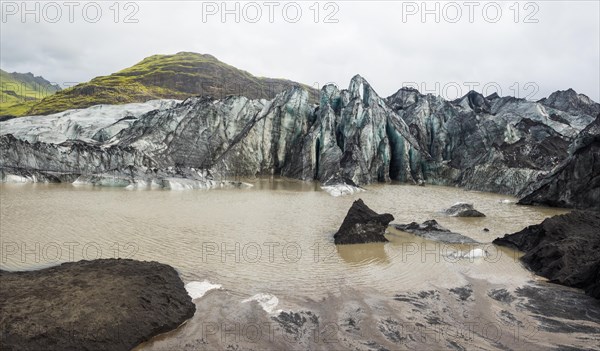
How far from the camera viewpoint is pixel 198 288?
896 cm

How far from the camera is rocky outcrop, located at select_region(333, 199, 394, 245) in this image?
46.9 feet

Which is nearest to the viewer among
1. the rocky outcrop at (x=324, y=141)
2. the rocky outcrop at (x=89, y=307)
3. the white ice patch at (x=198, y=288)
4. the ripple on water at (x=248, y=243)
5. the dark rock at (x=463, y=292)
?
the rocky outcrop at (x=89, y=307)

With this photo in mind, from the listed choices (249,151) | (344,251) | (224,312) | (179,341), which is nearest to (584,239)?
(344,251)

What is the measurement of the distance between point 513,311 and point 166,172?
31684 mm

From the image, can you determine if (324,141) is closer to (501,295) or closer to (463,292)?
(463,292)

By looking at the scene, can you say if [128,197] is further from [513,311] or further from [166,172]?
[513,311]

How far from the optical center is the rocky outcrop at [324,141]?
1614 inches

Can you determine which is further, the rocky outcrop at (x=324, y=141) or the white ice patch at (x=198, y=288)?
the rocky outcrop at (x=324, y=141)

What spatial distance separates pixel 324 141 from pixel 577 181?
26.3 metres

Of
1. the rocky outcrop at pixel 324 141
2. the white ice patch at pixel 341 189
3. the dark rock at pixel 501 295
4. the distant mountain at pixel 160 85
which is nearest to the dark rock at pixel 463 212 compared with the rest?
the white ice patch at pixel 341 189

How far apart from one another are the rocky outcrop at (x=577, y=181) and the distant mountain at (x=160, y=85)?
61.6 metres

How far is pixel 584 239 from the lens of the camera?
38.9ft

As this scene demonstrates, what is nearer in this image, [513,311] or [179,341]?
[179,341]

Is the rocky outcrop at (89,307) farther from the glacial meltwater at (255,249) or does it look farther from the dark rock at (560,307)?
the dark rock at (560,307)
